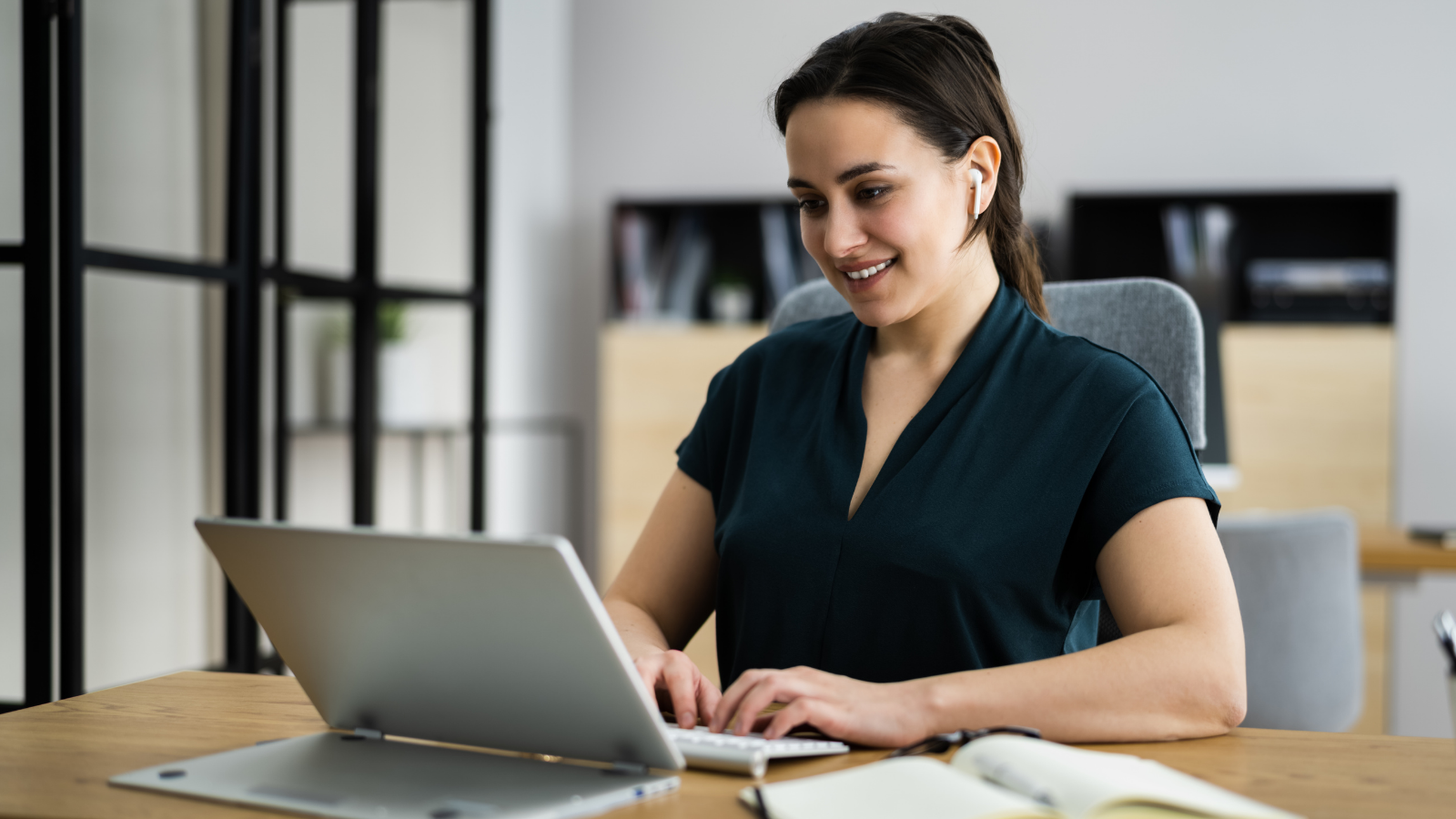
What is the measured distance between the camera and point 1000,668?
3.05 ft

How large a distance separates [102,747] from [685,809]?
442 millimetres

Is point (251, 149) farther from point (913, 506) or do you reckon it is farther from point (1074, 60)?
point (1074, 60)

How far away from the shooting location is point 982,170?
48.9 inches

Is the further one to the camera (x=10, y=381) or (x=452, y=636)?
(x=10, y=381)

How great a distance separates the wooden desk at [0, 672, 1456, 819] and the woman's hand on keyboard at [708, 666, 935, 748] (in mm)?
19

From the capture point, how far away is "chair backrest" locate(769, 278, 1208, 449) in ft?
4.23

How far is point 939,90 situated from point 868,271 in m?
0.18

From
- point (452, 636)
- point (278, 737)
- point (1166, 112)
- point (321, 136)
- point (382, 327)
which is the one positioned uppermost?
point (1166, 112)

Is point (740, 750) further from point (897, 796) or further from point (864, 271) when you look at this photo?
point (864, 271)

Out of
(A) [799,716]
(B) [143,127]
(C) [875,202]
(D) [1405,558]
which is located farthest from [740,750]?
(B) [143,127]

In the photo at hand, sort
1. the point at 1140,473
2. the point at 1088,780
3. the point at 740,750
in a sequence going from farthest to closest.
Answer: the point at 1140,473
the point at 740,750
the point at 1088,780

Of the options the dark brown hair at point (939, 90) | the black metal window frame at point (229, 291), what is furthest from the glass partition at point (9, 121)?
the dark brown hair at point (939, 90)

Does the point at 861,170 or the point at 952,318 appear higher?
the point at 861,170

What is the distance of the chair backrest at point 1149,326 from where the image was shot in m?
1.29
